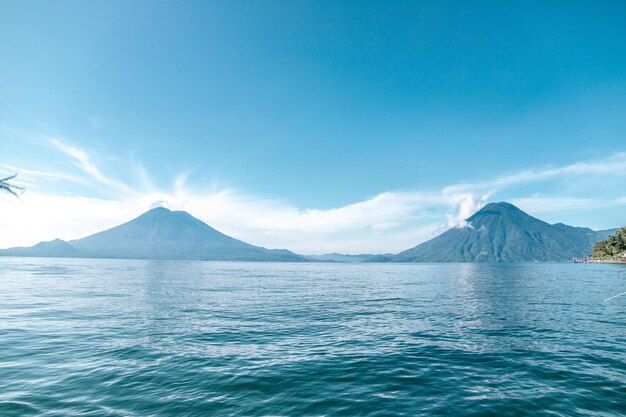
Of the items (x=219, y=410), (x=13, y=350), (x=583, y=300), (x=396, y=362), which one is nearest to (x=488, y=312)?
(x=583, y=300)

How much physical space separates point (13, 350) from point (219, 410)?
60.7ft

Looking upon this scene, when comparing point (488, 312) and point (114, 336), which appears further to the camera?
point (488, 312)

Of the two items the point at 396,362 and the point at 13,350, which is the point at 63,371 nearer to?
the point at 13,350

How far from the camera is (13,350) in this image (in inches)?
872

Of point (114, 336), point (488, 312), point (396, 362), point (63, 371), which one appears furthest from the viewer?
point (488, 312)

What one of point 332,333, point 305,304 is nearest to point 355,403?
point 332,333

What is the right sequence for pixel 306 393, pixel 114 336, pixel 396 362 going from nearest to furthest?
pixel 306 393
pixel 396 362
pixel 114 336

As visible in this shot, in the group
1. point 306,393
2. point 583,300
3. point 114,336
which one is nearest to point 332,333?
point 306,393

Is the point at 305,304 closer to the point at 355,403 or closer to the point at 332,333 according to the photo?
the point at 332,333

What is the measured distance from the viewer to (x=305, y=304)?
151 ft

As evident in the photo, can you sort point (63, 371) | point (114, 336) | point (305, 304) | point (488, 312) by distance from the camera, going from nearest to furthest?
point (63, 371), point (114, 336), point (488, 312), point (305, 304)

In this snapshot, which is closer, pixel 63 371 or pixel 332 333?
pixel 63 371

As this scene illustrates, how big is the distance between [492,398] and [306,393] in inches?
332

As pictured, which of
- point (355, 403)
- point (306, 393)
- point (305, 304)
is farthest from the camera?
point (305, 304)
